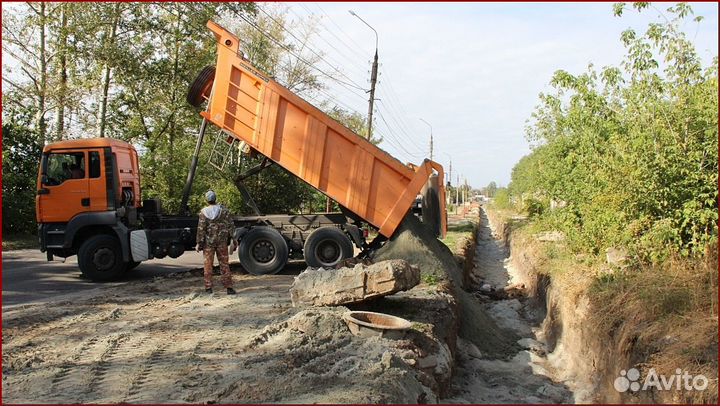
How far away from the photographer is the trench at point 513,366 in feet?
21.5

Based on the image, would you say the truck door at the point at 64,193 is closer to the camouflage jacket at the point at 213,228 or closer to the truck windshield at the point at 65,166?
the truck windshield at the point at 65,166

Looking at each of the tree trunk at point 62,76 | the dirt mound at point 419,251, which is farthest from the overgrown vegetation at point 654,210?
the tree trunk at point 62,76

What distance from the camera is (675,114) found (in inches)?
296

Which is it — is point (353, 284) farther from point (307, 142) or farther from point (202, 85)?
point (202, 85)

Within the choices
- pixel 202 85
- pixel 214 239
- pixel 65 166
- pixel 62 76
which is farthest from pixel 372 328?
pixel 62 76

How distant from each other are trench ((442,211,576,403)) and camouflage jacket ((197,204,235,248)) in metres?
3.94

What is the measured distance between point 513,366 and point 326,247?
4549mm

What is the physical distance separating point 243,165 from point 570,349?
9703 mm

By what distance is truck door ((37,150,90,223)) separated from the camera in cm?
1020

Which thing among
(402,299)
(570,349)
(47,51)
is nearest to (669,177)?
(570,349)

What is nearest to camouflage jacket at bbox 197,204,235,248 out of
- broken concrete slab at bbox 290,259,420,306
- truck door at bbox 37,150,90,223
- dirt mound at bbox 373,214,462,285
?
broken concrete slab at bbox 290,259,420,306

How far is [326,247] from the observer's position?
11109 mm

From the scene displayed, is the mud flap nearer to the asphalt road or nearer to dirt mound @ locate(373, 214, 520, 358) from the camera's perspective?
the asphalt road

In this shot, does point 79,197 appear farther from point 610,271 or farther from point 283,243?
point 610,271
